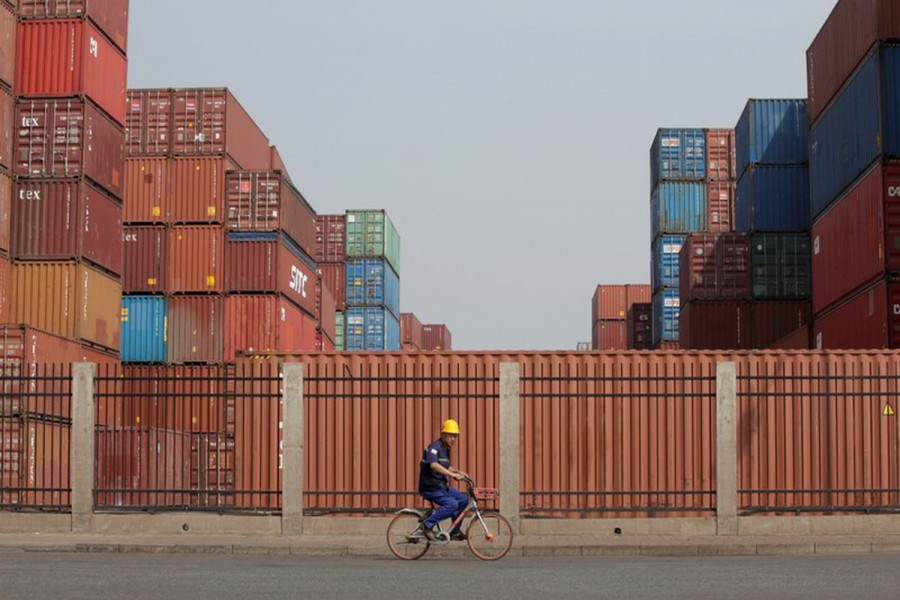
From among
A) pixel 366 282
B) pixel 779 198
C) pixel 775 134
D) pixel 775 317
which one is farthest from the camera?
pixel 366 282

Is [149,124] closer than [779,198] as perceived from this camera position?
Yes

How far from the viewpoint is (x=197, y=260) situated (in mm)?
42531

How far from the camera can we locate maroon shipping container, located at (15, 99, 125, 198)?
34750mm

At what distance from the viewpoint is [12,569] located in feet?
50.4

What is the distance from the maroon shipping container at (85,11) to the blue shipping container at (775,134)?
20.9 m

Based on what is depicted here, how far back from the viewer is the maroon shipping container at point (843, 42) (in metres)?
33.0

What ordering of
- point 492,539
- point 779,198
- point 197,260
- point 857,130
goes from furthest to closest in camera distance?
point 779,198
point 197,260
point 857,130
point 492,539

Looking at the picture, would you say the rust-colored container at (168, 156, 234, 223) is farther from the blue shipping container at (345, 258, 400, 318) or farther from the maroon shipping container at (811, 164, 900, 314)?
the blue shipping container at (345, 258, 400, 318)

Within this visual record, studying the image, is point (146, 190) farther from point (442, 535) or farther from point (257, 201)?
point (442, 535)

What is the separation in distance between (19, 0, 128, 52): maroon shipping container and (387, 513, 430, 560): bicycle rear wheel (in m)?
21.7

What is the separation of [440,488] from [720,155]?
43146 mm

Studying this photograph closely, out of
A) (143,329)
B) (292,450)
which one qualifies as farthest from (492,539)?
(143,329)

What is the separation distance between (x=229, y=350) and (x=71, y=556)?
23.2 m

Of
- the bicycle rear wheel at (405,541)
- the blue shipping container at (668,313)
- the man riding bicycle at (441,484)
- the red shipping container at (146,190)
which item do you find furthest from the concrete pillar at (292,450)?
the blue shipping container at (668,313)
